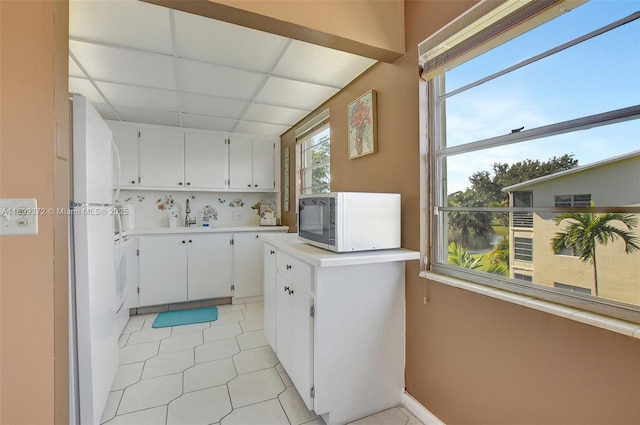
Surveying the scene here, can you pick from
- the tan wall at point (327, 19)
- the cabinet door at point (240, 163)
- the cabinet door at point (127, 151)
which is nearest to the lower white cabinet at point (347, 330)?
the tan wall at point (327, 19)

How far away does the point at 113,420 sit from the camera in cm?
160

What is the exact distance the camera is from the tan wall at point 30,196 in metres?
1.02

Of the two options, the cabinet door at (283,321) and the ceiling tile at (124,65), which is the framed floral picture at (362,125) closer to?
the cabinet door at (283,321)

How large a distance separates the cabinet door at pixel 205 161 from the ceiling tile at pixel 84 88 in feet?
3.52

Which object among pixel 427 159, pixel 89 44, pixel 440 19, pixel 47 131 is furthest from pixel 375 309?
pixel 89 44

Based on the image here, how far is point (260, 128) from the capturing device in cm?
361

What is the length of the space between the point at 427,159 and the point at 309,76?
121cm

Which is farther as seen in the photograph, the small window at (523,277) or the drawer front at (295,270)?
the drawer front at (295,270)

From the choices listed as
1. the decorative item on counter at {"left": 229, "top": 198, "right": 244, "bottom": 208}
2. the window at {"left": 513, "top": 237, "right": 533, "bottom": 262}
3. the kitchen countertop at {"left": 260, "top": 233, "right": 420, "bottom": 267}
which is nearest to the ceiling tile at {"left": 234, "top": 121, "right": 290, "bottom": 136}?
the decorative item on counter at {"left": 229, "top": 198, "right": 244, "bottom": 208}

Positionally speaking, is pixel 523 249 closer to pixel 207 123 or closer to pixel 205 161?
pixel 207 123

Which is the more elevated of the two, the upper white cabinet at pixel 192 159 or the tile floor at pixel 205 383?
the upper white cabinet at pixel 192 159

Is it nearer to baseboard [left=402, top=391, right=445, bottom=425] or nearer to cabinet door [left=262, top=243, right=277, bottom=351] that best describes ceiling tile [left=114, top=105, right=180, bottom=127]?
cabinet door [left=262, top=243, right=277, bottom=351]

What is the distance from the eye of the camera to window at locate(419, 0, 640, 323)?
0.92m

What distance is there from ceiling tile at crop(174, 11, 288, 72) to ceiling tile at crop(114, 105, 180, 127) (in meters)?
1.36
